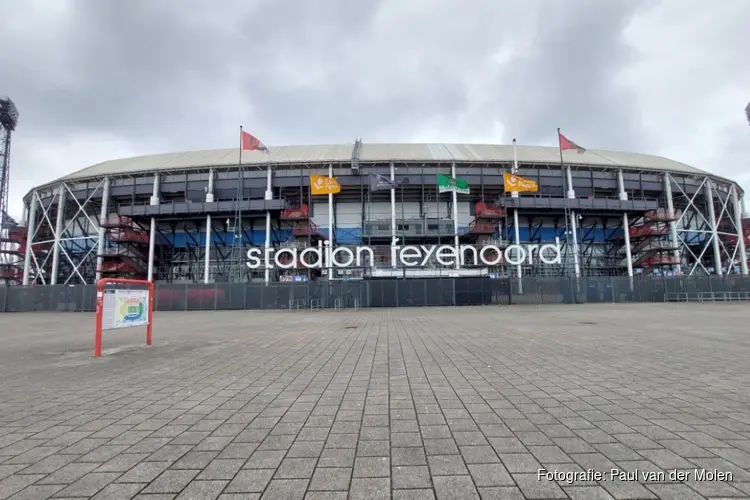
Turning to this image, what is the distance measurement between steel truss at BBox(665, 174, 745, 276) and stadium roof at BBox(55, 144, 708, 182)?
10.9 feet

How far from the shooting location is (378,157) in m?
45.1

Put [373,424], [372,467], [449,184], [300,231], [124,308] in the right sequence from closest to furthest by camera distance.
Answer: [372,467] < [373,424] < [124,308] < [449,184] < [300,231]

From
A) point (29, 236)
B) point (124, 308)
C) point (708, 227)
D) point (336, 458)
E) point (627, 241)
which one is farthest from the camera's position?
point (708, 227)

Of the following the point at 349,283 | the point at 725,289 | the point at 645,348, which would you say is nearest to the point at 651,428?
the point at 645,348

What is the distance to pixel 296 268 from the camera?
129ft

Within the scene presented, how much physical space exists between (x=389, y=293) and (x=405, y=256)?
7.01 meters

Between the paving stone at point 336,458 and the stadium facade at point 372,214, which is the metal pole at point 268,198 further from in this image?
the paving stone at point 336,458

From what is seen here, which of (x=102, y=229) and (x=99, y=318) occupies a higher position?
(x=102, y=229)

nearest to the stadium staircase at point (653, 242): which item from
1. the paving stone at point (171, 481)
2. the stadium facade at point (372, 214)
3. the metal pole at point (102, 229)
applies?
the stadium facade at point (372, 214)

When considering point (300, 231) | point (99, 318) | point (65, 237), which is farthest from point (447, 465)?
point (65, 237)

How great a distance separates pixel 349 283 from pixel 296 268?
30.7ft

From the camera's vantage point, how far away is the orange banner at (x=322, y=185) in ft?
134

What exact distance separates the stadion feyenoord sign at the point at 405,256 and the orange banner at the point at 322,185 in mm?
5716

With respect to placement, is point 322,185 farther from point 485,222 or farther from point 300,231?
point 485,222
